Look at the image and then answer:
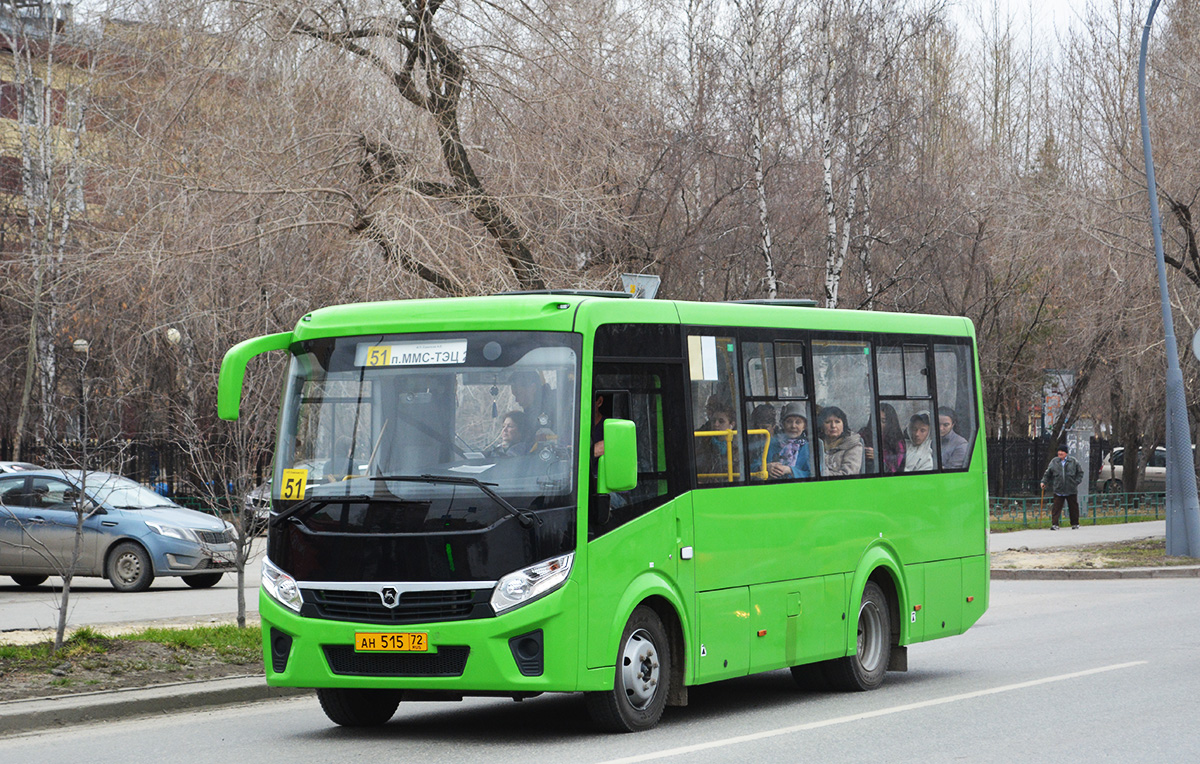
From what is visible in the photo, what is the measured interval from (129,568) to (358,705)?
11.1 metres

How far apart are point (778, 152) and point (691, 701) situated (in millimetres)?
20172

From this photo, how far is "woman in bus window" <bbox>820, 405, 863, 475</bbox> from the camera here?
1123 centimetres

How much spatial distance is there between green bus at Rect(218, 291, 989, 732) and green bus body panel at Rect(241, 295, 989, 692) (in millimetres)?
18

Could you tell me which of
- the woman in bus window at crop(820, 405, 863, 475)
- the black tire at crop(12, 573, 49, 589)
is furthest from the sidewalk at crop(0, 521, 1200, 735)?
the black tire at crop(12, 573, 49, 589)

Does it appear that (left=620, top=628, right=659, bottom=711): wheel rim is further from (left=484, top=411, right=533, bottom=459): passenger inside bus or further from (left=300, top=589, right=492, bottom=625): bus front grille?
(left=484, top=411, right=533, bottom=459): passenger inside bus

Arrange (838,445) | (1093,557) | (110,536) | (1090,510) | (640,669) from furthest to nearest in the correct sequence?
(1090,510) < (1093,557) < (110,536) < (838,445) < (640,669)

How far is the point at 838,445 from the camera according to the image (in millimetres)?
11375

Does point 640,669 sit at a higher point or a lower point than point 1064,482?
lower

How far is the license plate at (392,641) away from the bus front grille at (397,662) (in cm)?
5

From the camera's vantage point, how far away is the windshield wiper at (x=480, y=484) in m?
8.83

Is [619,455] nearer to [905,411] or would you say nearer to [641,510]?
[641,510]

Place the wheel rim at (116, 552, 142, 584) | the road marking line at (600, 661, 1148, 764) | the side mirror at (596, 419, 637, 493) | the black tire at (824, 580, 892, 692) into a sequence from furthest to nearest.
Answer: the wheel rim at (116, 552, 142, 584) → the black tire at (824, 580, 892, 692) → the side mirror at (596, 419, 637, 493) → the road marking line at (600, 661, 1148, 764)

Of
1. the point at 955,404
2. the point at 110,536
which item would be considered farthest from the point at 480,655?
the point at 110,536

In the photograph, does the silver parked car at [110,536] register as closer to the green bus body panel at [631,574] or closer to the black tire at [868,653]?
the black tire at [868,653]
